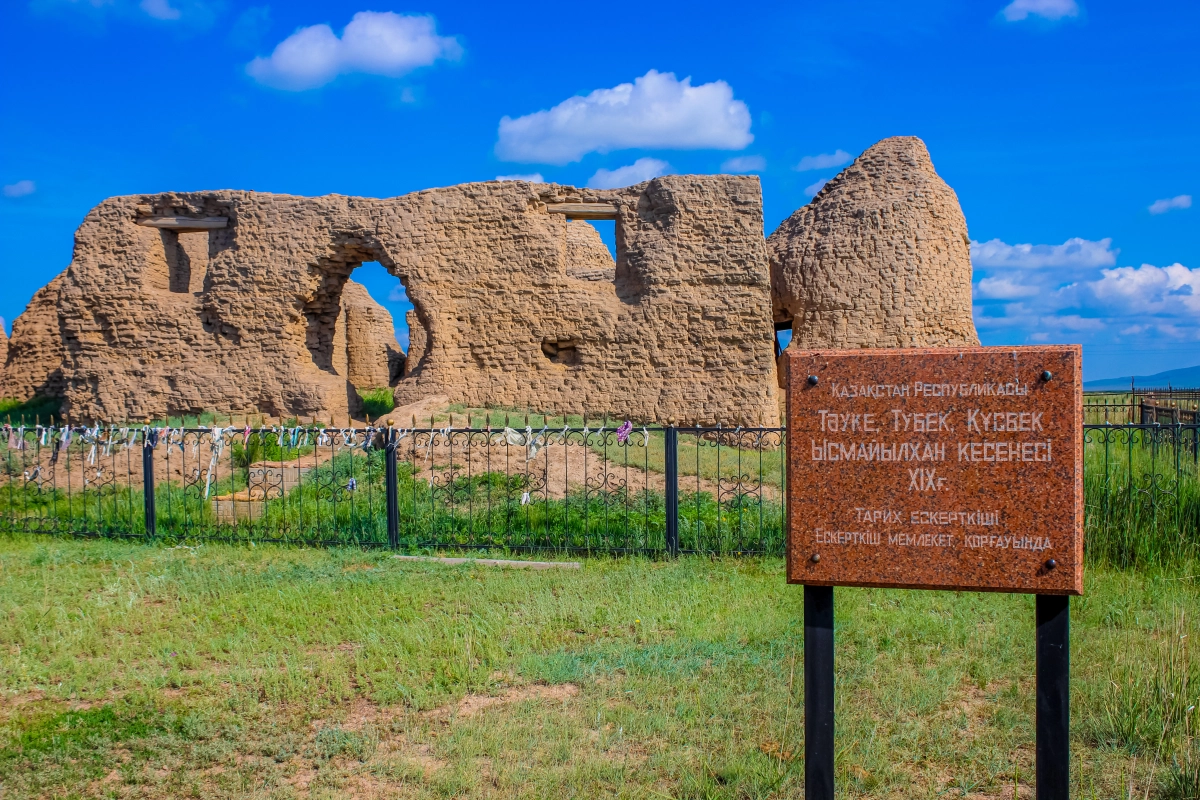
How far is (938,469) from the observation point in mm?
2684

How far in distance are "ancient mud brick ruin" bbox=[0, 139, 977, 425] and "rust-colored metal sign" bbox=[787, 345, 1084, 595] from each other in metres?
10.7

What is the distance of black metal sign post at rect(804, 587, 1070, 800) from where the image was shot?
2703mm

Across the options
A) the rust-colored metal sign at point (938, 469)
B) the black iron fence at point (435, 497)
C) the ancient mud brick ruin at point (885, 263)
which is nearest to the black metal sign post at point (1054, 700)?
the rust-colored metal sign at point (938, 469)

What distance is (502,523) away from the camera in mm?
8289

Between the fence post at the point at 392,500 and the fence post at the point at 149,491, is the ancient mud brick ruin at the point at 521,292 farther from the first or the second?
the fence post at the point at 392,500

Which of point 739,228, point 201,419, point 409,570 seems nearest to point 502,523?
point 409,570

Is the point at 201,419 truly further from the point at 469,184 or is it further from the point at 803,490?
the point at 803,490

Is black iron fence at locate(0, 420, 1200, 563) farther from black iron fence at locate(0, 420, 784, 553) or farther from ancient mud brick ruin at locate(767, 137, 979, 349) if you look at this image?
ancient mud brick ruin at locate(767, 137, 979, 349)

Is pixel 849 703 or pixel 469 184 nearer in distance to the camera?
pixel 849 703

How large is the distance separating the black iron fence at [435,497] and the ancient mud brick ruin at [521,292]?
105 inches

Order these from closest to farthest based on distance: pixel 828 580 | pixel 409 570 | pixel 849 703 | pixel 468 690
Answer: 1. pixel 828 580
2. pixel 849 703
3. pixel 468 690
4. pixel 409 570

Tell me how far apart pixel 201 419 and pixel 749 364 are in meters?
9.29

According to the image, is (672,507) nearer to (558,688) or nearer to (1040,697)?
(558,688)

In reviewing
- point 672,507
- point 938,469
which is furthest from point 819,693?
point 672,507
